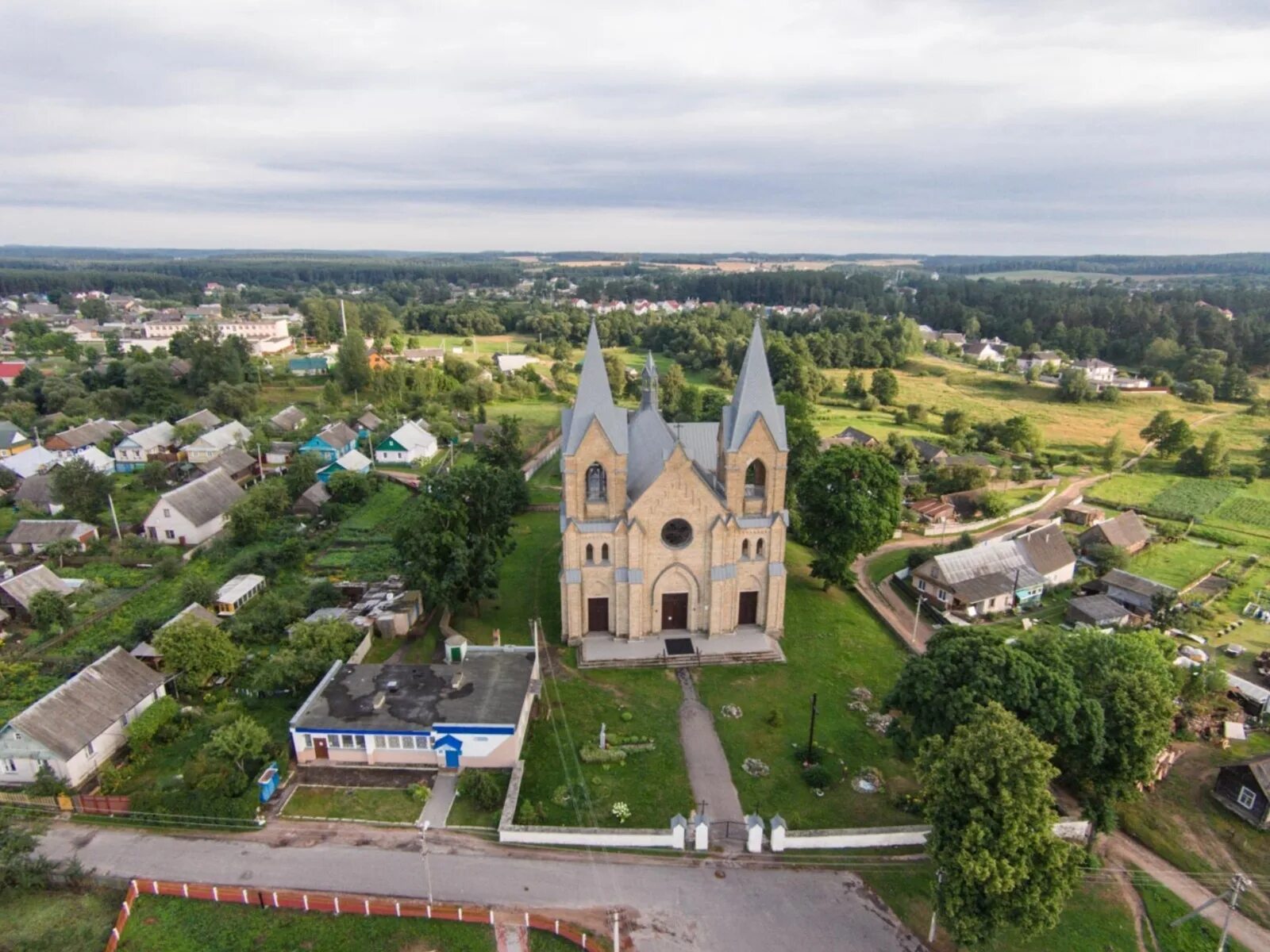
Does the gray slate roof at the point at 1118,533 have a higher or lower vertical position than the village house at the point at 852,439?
lower

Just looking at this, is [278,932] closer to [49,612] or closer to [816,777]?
[816,777]

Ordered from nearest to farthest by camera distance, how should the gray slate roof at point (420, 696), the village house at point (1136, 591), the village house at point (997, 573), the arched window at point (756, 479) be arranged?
the gray slate roof at point (420, 696), the arched window at point (756, 479), the village house at point (1136, 591), the village house at point (997, 573)

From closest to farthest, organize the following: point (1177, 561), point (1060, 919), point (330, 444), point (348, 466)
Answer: point (1060, 919), point (1177, 561), point (348, 466), point (330, 444)

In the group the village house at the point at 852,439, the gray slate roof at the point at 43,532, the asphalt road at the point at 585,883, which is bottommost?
the asphalt road at the point at 585,883

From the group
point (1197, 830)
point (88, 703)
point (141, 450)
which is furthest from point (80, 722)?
point (141, 450)

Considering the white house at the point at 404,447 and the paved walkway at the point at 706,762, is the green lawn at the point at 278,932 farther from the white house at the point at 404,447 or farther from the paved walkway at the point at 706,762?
the white house at the point at 404,447

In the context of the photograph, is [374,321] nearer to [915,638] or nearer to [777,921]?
[915,638]

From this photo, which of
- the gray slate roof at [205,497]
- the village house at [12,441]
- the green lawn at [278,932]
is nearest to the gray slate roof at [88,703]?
the green lawn at [278,932]
